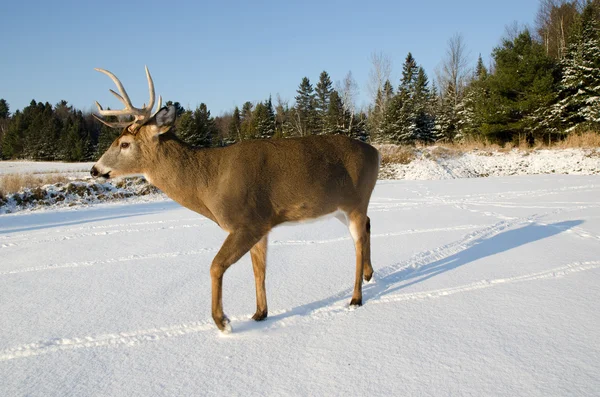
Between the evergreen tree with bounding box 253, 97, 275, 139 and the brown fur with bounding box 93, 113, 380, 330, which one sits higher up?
the evergreen tree with bounding box 253, 97, 275, 139

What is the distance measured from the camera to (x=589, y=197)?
11.4 m

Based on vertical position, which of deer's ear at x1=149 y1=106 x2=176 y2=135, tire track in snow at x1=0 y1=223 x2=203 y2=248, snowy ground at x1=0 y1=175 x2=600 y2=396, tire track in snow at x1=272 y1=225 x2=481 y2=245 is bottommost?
snowy ground at x1=0 y1=175 x2=600 y2=396

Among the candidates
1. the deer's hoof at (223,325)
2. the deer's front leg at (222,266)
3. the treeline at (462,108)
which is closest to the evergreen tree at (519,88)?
the treeline at (462,108)

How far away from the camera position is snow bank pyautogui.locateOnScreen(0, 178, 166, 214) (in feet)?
45.3

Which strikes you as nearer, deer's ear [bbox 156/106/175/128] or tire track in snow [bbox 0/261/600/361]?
tire track in snow [bbox 0/261/600/361]

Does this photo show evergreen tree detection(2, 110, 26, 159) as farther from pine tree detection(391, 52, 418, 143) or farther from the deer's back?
the deer's back

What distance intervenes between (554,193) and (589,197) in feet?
3.62

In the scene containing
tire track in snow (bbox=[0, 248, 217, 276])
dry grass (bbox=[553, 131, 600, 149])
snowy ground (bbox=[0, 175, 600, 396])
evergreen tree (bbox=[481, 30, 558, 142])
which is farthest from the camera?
evergreen tree (bbox=[481, 30, 558, 142])

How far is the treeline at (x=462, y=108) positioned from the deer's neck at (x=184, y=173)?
62.9 ft

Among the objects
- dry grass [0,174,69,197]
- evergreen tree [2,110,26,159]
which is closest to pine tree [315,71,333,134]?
dry grass [0,174,69,197]

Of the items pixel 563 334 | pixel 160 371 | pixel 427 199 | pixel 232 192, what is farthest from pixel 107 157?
pixel 427 199

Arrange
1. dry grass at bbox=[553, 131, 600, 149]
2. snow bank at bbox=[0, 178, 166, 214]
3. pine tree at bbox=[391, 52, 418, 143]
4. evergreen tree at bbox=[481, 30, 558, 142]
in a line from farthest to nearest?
pine tree at bbox=[391, 52, 418, 143] → evergreen tree at bbox=[481, 30, 558, 142] → dry grass at bbox=[553, 131, 600, 149] → snow bank at bbox=[0, 178, 166, 214]

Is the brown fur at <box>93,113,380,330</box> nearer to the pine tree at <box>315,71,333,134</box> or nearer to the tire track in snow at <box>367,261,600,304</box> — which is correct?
the tire track in snow at <box>367,261,600,304</box>

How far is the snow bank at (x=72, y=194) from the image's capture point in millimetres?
13820
